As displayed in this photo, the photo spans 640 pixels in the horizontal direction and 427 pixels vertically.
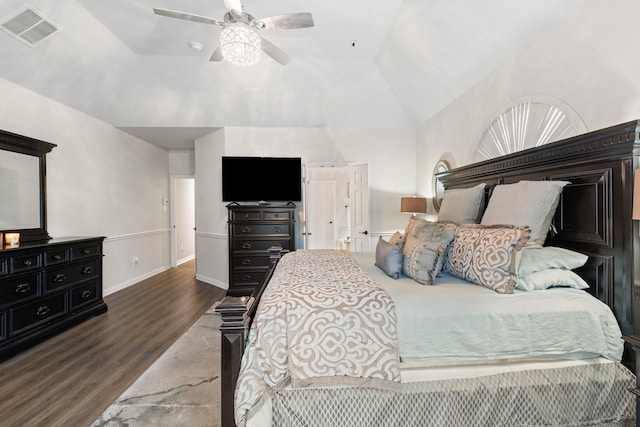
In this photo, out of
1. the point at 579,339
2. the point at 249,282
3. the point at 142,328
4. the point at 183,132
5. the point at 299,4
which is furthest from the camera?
the point at 183,132

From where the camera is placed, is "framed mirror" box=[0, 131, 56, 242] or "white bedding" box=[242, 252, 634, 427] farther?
"framed mirror" box=[0, 131, 56, 242]

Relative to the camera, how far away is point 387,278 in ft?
6.48

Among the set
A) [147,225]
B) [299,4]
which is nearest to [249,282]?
[147,225]

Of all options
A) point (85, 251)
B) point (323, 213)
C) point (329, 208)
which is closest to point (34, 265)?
point (85, 251)

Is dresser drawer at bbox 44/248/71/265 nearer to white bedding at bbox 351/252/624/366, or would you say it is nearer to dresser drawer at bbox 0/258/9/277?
dresser drawer at bbox 0/258/9/277

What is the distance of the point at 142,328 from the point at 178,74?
3.30 metres

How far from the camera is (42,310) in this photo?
2.85 m

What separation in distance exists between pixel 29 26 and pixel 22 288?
2.41 meters

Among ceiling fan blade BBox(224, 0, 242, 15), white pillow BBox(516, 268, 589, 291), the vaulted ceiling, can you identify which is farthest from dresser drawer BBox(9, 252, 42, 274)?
white pillow BBox(516, 268, 589, 291)

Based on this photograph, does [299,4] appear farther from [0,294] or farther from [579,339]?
[0,294]

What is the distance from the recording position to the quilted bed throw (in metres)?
1.34

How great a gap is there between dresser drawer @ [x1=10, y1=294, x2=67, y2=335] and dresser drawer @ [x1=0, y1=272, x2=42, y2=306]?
0.09 m

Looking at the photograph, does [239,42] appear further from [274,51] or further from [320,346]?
[320,346]

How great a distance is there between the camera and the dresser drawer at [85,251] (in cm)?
325
